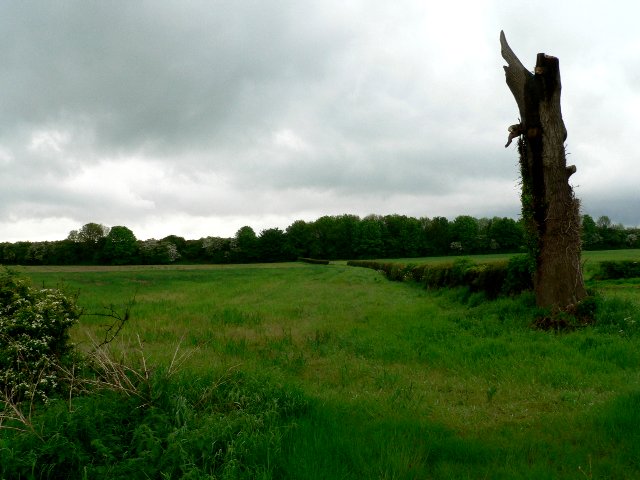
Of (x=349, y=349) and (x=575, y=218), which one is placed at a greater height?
(x=575, y=218)

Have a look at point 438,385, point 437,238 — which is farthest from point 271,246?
point 438,385

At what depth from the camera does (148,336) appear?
10.1 meters

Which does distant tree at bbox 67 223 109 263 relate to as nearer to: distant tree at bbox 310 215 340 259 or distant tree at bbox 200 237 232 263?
distant tree at bbox 200 237 232 263

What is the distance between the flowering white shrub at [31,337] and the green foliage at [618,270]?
2684 cm

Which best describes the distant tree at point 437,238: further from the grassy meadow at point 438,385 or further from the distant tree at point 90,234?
the grassy meadow at point 438,385

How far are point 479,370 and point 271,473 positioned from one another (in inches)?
176

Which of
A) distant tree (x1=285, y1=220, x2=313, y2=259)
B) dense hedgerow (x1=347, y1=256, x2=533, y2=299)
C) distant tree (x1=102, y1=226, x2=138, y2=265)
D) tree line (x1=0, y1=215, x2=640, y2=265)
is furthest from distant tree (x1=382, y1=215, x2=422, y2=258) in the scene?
dense hedgerow (x1=347, y1=256, x2=533, y2=299)

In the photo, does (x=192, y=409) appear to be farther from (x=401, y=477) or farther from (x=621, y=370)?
(x=621, y=370)

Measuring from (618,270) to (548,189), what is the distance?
17.9 m

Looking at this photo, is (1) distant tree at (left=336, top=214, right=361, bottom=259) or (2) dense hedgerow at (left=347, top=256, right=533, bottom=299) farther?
(1) distant tree at (left=336, top=214, right=361, bottom=259)

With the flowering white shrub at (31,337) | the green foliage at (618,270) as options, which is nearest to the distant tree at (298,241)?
the green foliage at (618,270)

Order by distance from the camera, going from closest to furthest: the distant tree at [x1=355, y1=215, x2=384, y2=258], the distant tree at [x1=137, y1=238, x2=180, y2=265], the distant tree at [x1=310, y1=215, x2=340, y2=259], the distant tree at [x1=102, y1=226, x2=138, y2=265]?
the distant tree at [x1=102, y1=226, x2=138, y2=265], the distant tree at [x1=137, y1=238, x2=180, y2=265], the distant tree at [x1=355, y1=215, x2=384, y2=258], the distant tree at [x1=310, y1=215, x2=340, y2=259]

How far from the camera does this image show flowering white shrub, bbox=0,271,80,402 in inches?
191

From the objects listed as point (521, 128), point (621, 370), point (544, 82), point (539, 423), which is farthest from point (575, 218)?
point (539, 423)
